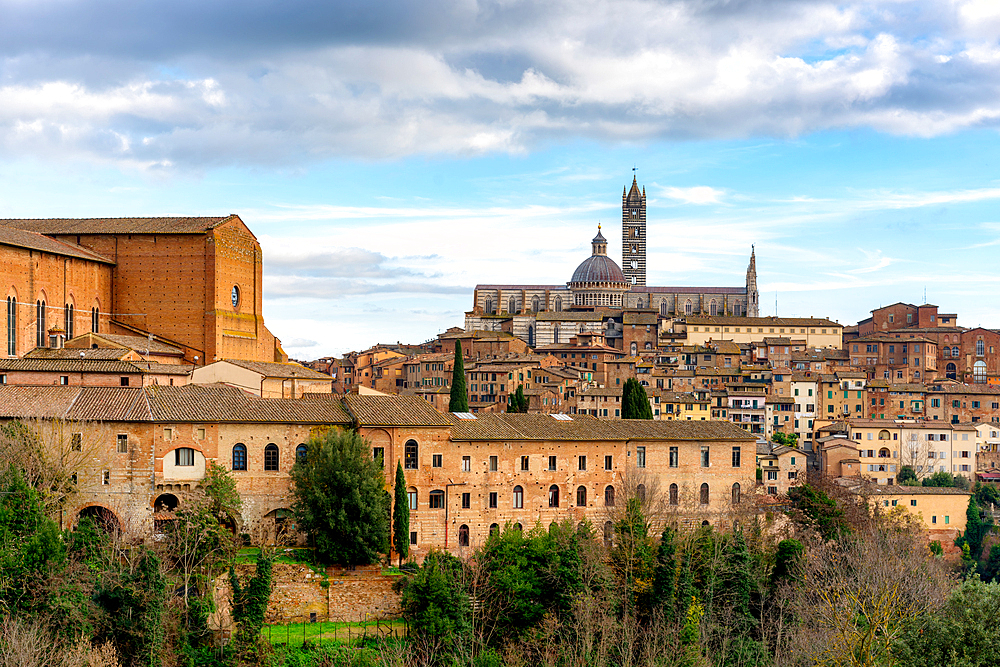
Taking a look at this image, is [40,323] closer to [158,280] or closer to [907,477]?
[158,280]

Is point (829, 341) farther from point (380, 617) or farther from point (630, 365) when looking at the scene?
point (380, 617)

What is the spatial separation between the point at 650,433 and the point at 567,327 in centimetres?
4460

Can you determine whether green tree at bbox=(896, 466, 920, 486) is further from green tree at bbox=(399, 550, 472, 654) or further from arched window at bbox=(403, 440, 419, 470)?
green tree at bbox=(399, 550, 472, 654)

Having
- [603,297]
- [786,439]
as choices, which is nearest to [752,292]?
[603,297]

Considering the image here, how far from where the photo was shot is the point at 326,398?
32344mm

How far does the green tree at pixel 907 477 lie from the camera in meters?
49.7

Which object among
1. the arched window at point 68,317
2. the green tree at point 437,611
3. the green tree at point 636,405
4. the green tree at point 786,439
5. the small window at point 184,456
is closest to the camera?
the green tree at point 437,611

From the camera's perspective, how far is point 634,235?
10619 centimetres

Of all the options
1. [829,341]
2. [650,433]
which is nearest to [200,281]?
[650,433]

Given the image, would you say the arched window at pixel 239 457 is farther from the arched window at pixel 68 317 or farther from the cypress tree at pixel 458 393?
the cypress tree at pixel 458 393

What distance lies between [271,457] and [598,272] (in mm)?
65545

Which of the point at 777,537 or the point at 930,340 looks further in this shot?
the point at 930,340

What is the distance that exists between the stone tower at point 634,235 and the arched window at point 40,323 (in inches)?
2833

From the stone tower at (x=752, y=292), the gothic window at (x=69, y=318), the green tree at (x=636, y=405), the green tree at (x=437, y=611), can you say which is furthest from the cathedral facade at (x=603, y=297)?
the green tree at (x=437, y=611)
